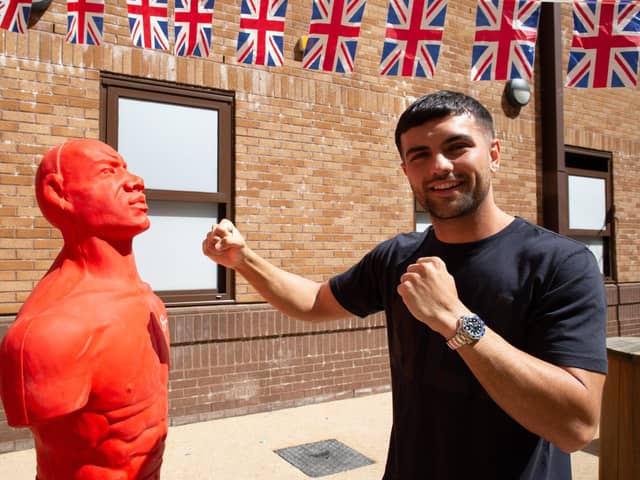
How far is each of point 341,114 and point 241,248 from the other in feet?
13.1

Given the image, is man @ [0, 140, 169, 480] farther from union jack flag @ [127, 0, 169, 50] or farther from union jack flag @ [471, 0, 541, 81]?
union jack flag @ [471, 0, 541, 81]

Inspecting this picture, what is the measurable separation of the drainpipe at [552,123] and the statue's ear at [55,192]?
7164 millimetres

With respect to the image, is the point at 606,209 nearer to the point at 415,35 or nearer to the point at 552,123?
the point at 552,123

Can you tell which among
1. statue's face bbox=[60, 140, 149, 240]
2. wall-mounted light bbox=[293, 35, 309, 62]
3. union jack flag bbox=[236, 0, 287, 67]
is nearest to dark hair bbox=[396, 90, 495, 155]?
statue's face bbox=[60, 140, 149, 240]

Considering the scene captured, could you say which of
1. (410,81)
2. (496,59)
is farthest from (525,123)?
(496,59)

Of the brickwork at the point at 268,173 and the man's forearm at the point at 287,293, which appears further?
the brickwork at the point at 268,173

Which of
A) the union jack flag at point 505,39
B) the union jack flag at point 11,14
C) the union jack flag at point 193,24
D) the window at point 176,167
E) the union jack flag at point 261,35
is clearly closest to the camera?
the union jack flag at point 11,14

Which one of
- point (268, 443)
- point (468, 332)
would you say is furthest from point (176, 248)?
point (468, 332)

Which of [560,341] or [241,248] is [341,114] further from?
[560,341]

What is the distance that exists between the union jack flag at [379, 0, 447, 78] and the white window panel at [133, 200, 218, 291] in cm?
229

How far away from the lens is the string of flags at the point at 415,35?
14.1 feet

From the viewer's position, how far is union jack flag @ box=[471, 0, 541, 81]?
491 centimetres

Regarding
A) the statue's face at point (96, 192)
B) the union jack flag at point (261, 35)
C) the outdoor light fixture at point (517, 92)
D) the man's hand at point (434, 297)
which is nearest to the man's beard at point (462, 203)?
the man's hand at point (434, 297)

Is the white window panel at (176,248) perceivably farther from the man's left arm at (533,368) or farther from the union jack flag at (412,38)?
the man's left arm at (533,368)
